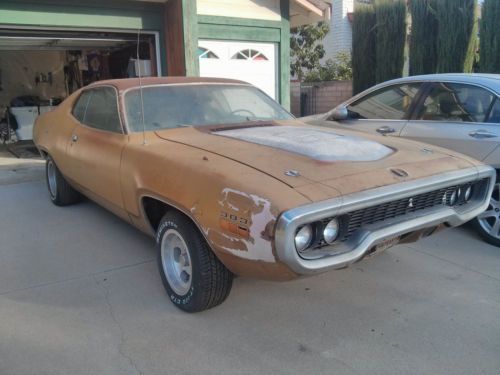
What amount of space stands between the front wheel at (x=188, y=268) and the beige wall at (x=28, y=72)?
13.5m

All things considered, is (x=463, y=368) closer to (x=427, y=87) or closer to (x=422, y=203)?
(x=422, y=203)

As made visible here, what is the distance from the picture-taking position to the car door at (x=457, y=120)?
4.41m

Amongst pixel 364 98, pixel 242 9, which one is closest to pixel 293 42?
pixel 242 9

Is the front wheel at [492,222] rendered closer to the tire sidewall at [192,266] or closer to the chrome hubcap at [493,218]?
the chrome hubcap at [493,218]

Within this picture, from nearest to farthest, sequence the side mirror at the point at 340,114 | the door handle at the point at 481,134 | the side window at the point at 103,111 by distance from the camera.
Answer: the side window at the point at 103,111 → the door handle at the point at 481,134 → the side mirror at the point at 340,114

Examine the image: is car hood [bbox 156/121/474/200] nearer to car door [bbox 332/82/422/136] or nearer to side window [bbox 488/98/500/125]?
side window [bbox 488/98/500/125]

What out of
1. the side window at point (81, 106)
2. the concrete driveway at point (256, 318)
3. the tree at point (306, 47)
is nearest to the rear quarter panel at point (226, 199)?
the concrete driveway at point (256, 318)

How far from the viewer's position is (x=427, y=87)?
16.4 ft

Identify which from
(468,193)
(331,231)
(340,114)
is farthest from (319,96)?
(331,231)

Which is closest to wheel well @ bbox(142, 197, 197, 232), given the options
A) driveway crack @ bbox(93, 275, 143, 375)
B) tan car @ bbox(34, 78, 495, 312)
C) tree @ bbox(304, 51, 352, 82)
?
tan car @ bbox(34, 78, 495, 312)

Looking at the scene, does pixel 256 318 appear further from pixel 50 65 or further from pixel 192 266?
pixel 50 65

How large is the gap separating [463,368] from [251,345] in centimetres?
121

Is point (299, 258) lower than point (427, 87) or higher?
lower

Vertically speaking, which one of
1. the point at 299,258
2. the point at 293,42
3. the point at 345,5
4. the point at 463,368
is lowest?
the point at 463,368
